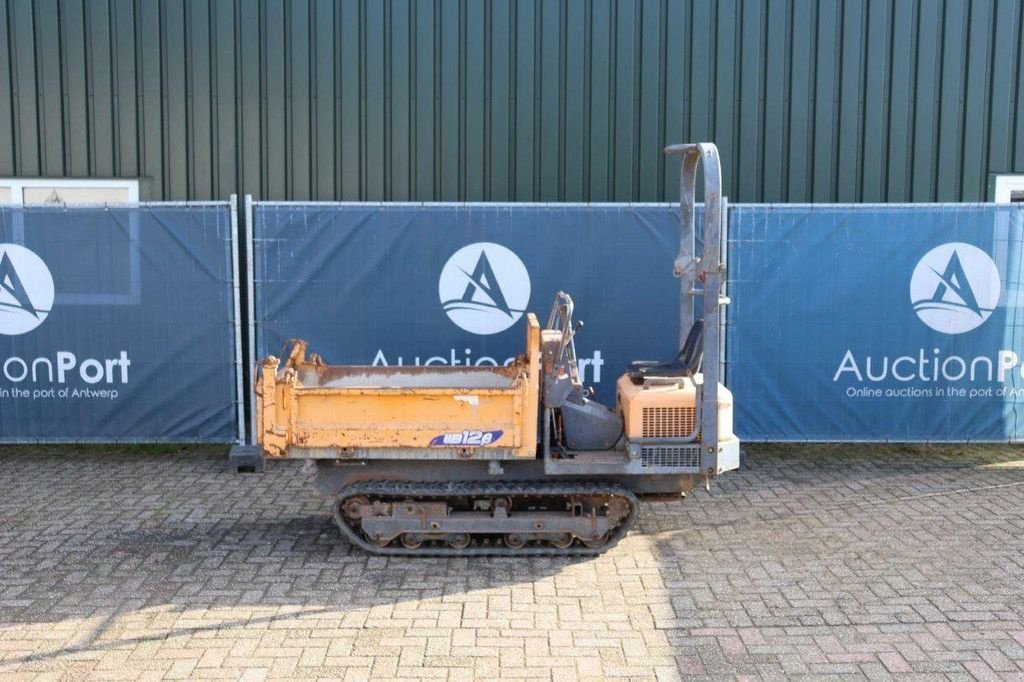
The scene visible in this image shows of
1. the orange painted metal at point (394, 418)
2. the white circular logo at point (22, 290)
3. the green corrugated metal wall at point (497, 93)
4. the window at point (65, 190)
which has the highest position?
the green corrugated metal wall at point (497, 93)

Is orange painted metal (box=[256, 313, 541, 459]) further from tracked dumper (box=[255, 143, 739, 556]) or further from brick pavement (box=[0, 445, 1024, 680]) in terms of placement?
brick pavement (box=[0, 445, 1024, 680])

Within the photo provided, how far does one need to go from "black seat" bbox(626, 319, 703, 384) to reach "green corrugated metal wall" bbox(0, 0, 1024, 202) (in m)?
4.44

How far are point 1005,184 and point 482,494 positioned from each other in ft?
26.7

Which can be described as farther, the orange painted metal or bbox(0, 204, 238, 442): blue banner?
bbox(0, 204, 238, 442): blue banner

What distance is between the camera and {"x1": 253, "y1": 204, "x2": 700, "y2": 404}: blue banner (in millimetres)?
9039

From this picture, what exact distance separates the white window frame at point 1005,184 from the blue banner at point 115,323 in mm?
8688

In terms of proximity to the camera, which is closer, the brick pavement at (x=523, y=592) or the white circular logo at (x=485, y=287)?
the brick pavement at (x=523, y=592)

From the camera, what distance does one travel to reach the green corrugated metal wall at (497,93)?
35.6 ft

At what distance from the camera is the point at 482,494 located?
6426 mm

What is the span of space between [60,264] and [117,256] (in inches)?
21.6

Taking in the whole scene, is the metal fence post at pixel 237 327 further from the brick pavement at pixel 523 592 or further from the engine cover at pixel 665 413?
the engine cover at pixel 665 413

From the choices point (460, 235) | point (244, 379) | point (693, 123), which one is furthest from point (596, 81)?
point (244, 379)

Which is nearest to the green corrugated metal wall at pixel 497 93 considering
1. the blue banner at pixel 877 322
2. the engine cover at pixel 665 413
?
the blue banner at pixel 877 322

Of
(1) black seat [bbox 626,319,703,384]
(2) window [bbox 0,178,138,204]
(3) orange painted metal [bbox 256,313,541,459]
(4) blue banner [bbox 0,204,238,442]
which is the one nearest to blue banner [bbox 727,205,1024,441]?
(1) black seat [bbox 626,319,703,384]
